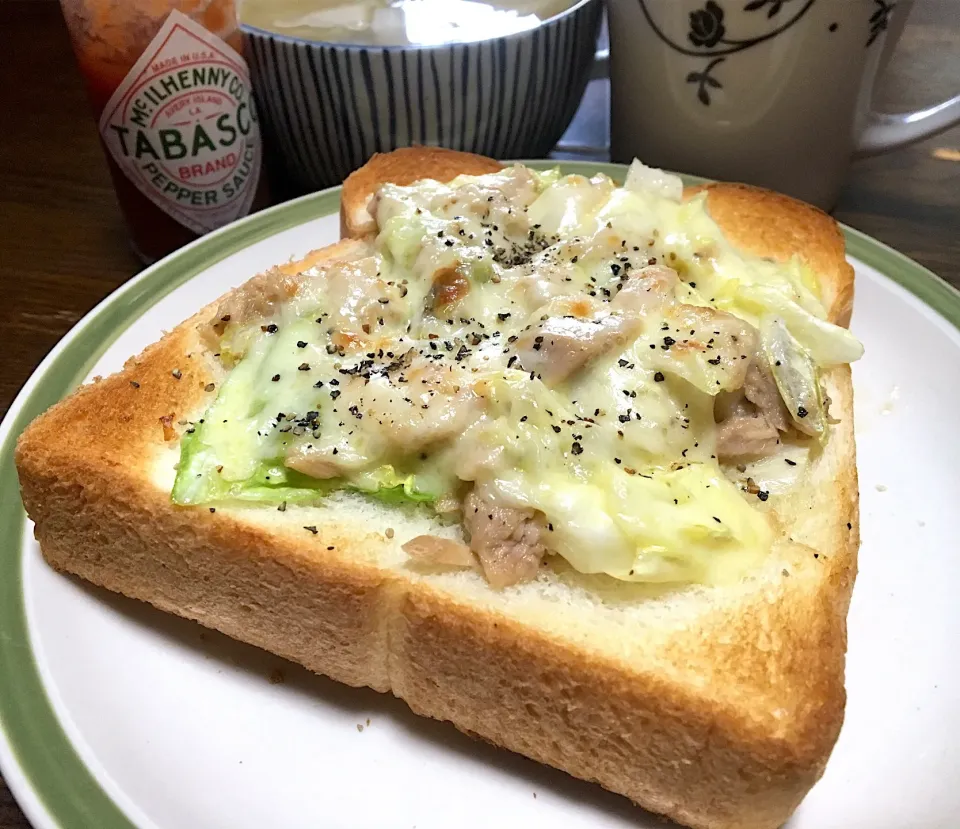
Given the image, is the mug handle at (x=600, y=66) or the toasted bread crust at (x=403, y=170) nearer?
the toasted bread crust at (x=403, y=170)

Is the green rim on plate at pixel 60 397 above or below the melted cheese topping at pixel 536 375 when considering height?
below

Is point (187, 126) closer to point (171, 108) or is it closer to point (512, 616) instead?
point (171, 108)

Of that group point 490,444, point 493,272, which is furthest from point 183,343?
point 490,444

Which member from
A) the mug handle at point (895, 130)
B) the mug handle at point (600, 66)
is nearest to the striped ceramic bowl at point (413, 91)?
the mug handle at point (600, 66)

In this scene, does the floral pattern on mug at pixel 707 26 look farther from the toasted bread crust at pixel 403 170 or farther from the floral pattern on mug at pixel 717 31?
the toasted bread crust at pixel 403 170

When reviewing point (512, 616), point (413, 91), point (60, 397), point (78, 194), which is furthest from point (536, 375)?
point (78, 194)
